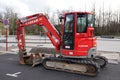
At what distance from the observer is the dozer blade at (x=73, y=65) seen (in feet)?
29.8

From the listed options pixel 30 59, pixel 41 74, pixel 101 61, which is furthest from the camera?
pixel 30 59

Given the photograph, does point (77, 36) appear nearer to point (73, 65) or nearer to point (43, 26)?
point (73, 65)

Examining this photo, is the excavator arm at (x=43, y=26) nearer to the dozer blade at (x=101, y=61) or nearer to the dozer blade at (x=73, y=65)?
the dozer blade at (x=73, y=65)

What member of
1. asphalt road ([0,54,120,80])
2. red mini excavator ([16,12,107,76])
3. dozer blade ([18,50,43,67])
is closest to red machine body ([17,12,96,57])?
red mini excavator ([16,12,107,76])

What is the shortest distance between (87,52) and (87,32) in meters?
0.99

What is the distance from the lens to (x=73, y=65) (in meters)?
9.66

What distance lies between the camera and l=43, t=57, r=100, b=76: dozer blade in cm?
909

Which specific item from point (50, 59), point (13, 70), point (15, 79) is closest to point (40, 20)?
point (50, 59)

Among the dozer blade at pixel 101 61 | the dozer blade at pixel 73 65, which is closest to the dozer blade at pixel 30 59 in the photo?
the dozer blade at pixel 73 65

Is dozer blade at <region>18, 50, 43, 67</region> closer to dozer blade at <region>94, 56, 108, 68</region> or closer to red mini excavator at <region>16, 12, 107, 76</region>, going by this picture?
red mini excavator at <region>16, 12, 107, 76</region>

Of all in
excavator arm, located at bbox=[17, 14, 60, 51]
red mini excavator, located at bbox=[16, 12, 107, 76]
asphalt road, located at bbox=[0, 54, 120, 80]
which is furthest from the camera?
excavator arm, located at bbox=[17, 14, 60, 51]

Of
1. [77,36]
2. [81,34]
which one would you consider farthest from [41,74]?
[81,34]

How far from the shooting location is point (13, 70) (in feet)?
33.8

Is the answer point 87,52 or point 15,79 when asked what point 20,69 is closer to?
point 15,79
